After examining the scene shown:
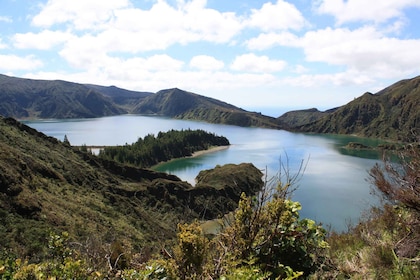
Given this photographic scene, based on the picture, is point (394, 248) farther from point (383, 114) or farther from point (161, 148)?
point (383, 114)

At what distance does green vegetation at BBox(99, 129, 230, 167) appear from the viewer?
88188 mm

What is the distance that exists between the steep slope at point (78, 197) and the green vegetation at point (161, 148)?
2482cm

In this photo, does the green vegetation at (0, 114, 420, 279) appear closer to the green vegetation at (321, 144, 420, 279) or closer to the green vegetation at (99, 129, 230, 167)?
the green vegetation at (321, 144, 420, 279)

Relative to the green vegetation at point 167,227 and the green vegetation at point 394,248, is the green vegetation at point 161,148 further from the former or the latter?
the green vegetation at point 394,248

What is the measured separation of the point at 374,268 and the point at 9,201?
27428 mm

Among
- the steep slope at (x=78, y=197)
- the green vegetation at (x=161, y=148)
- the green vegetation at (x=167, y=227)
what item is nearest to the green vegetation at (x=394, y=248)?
the green vegetation at (x=167, y=227)

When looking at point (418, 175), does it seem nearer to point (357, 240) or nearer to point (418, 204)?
point (418, 204)

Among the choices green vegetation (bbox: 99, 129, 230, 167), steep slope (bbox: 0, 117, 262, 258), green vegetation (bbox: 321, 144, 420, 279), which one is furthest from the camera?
green vegetation (bbox: 99, 129, 230, 167)

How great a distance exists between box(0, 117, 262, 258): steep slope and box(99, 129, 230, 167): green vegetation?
977 inches

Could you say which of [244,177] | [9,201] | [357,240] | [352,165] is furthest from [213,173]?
[357,240]

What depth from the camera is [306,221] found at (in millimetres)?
5926

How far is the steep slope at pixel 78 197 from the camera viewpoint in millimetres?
23453

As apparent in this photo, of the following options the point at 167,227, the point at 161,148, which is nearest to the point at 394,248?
the point at 167,227

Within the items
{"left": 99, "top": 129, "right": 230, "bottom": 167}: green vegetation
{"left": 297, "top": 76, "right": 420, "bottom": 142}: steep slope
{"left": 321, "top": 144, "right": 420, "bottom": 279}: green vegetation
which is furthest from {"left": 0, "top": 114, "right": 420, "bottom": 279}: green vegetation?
{"left": 297, "top": 76, "right": 420, "bottom": 142}: steep slope
